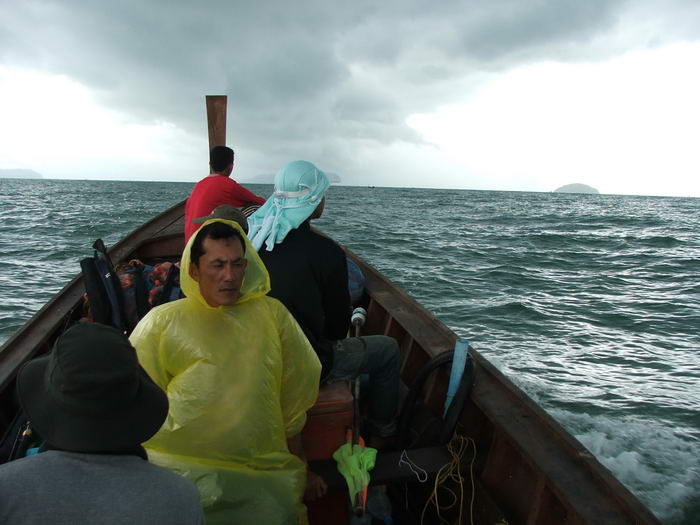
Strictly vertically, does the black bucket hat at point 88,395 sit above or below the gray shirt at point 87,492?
above

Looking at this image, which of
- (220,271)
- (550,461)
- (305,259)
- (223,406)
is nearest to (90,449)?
(223,406)

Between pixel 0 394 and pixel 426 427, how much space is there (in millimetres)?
2959

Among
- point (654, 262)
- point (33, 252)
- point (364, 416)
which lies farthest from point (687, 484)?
point (33, 252)

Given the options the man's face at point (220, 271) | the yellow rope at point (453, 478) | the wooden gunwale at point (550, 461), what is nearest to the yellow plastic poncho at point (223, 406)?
the man's face at point (220, 271)

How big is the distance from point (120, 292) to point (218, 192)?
1.25 metres

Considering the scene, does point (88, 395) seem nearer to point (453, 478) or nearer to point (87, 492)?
point (87, 492)

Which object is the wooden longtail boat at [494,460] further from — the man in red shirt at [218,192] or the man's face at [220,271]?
the man in red shirt at [218,192]

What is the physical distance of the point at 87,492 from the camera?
95 centimetres

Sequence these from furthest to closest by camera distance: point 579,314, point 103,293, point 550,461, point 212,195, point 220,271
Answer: point 579,314 < point 212,195 < point 103,293 < point 550,461 < point 220,271

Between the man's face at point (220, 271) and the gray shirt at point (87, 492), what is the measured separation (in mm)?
915

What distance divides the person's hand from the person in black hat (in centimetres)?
121

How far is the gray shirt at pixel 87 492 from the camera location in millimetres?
909

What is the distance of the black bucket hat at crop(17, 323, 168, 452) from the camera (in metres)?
1.00

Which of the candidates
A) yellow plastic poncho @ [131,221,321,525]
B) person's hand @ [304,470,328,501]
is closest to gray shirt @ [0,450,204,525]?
yellow plastic poncho @ [131,221,321,525]
